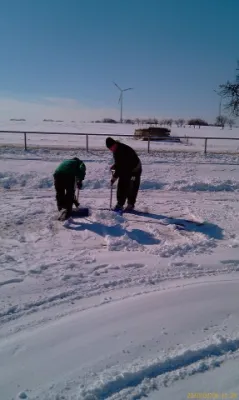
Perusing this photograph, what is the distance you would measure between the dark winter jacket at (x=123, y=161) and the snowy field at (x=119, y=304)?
1.00 metres

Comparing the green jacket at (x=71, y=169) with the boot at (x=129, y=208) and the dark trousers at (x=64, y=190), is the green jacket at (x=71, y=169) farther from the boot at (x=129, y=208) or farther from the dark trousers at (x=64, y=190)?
the boot at (x=129, y=208)

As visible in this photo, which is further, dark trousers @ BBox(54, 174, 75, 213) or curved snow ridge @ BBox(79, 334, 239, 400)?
dark trousers @ BBox(54, 174, 75, 213)

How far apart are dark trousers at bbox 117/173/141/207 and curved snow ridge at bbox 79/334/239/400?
185 inches

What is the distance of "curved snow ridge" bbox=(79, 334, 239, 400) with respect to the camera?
113 inches

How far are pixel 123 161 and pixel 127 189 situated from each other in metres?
0.63

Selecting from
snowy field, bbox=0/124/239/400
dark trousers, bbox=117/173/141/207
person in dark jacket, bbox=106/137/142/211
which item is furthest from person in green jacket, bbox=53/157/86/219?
dark trousers, bbox=117/173/141/207

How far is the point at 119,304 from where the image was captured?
412 cm

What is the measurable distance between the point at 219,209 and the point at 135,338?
5.43 metres

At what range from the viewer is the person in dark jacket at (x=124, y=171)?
7.71m

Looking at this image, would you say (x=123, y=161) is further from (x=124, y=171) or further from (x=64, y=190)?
(x=64, y=190)

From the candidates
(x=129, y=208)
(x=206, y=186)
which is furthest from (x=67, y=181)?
(x=206, y=186)

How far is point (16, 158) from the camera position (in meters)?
14.2

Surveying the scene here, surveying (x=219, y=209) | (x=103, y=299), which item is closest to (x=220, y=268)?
(x=103, y=299)

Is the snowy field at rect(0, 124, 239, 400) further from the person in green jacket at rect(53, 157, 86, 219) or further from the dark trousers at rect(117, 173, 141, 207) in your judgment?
the dark trousers at rect(117, 173, 141, 207)
